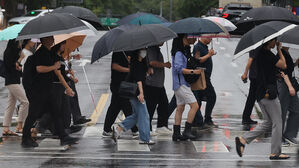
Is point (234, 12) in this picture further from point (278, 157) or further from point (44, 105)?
point (278, 157)

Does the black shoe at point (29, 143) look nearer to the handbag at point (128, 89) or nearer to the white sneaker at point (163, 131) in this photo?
the handbag at point (128, 89)

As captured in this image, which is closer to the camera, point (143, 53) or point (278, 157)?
point (278, 157)

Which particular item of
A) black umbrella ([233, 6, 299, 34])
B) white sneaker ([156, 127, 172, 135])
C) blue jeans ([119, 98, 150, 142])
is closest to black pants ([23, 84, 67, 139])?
blue jeans ([119, 98, 150, 142])

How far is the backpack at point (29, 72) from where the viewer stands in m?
10.8

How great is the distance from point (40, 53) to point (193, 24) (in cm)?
→ 262

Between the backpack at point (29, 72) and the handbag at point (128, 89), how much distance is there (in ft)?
4.36

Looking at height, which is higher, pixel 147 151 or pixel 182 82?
pixel 182 82

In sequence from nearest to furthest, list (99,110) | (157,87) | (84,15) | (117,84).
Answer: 1. (117,84)
2. (157,87)
3. (84,15)
4. (99,110)

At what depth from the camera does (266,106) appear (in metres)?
9.95

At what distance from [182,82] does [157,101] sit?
106cm

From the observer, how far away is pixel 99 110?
50.6 ft

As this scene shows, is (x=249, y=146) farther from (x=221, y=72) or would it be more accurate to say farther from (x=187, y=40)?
(x=221, y=72)

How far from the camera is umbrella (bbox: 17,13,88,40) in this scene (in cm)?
1048

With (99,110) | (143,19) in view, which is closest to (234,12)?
(99,110)
